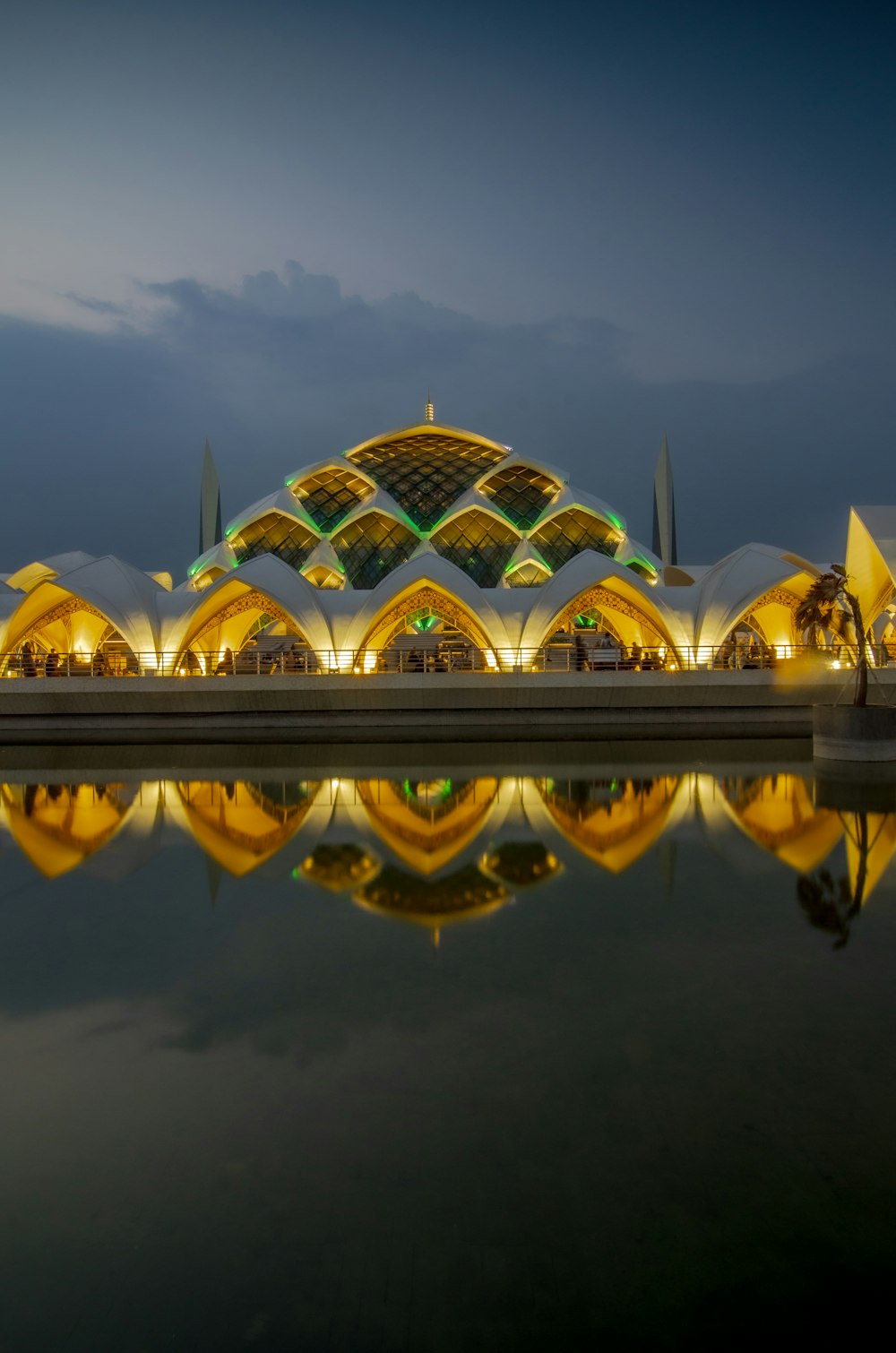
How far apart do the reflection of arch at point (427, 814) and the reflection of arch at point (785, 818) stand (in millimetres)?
2586

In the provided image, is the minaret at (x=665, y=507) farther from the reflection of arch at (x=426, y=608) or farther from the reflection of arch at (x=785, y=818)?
the reflection of arch at (x=785, y=818)

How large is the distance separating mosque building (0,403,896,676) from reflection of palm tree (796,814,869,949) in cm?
1185

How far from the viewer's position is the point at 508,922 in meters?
5.18

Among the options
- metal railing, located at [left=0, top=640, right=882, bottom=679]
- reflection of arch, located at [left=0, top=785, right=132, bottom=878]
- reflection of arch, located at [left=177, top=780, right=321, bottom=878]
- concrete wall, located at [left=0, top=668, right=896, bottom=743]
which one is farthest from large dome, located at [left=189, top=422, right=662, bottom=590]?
reflection of arch, located at [left=177, top=780, right=321, bottom=878]

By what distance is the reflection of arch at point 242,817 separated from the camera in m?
7.07

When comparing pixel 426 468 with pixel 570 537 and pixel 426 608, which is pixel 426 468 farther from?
pixel 426 608

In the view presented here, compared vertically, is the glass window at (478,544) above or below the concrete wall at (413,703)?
above

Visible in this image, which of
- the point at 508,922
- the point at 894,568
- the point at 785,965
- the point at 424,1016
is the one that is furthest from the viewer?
the point at 894,568

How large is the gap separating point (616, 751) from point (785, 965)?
29.6ft

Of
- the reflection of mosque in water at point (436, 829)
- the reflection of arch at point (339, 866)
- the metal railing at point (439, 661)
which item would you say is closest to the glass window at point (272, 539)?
the metal railing at point (439, 661)

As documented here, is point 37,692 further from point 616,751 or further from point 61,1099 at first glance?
point 61,1099

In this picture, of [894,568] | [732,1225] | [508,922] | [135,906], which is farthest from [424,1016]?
[894,568]

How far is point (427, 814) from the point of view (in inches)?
329

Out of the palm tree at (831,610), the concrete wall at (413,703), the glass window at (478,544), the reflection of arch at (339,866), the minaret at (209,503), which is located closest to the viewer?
the reflection of arch at (339,866)
